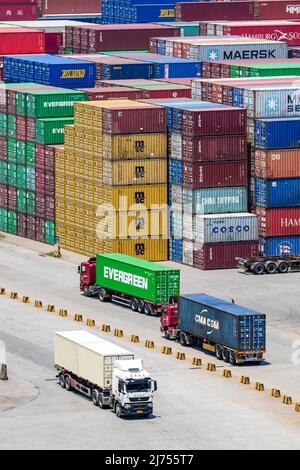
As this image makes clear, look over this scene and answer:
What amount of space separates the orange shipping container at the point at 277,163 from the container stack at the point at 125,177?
7.70 meters


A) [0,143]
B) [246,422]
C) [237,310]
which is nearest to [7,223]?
[0,143]

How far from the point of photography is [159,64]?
177 m

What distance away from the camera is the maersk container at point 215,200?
143637 millimetres

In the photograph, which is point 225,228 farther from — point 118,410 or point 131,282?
point 118,410

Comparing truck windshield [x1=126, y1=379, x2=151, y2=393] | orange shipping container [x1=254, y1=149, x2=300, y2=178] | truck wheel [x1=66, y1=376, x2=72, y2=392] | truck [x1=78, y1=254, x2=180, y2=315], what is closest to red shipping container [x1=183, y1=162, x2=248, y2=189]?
orange shipping container [x1=254, y1=149, x2=300, y2=178]

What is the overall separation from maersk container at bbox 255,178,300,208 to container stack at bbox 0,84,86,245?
20.1m

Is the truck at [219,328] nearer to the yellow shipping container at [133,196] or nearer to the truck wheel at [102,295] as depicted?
the truck wheel at [102,295]

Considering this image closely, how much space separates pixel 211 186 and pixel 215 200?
116cm

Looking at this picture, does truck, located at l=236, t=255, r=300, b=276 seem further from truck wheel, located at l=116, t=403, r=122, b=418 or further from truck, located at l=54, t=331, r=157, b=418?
truck wheel, located at l=116, t=403, r=122, b=418

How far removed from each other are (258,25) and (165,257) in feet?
193

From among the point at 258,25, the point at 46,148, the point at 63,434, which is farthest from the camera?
the point at 258,25

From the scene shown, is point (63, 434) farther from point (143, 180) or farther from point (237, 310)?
point (143, 180)

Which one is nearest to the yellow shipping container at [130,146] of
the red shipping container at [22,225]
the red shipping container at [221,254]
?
the red shipping container at [221,254]

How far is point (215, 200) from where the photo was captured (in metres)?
144
